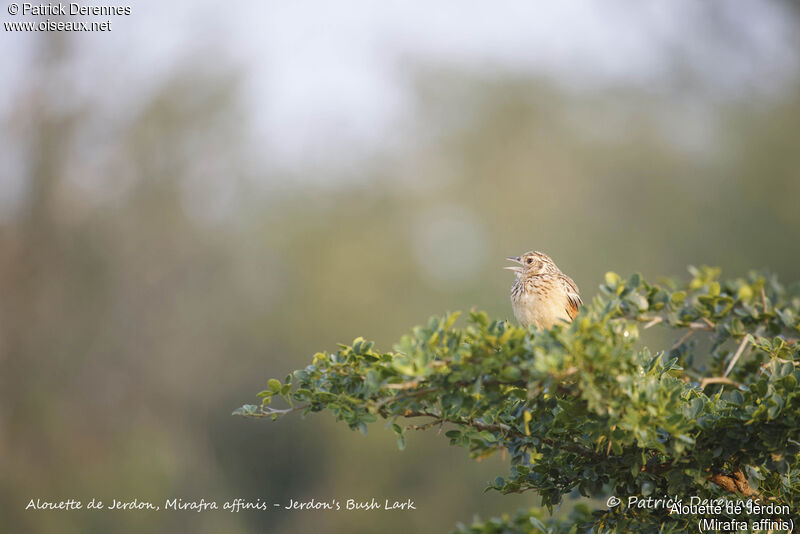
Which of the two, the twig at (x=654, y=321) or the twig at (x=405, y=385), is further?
the twig at (x=654, y=321)

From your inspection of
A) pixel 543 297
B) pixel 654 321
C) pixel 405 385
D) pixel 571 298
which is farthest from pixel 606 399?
pixel 571 298

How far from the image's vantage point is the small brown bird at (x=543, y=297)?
15.6 ft

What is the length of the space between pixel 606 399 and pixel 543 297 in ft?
8.17

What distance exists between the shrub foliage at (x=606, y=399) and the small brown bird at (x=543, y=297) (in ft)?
5.60

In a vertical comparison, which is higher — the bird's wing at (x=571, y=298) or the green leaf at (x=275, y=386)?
the bird's wing at (x=571, y=298)

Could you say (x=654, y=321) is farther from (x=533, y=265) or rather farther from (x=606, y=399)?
(x=533, y=265)

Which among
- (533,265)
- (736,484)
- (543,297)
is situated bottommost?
(736,484)

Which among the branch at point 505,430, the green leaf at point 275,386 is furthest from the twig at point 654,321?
the green leaf at point 275,386

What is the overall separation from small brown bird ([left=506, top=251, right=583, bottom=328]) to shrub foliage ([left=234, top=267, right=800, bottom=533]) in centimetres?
171

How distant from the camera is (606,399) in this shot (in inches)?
91.1

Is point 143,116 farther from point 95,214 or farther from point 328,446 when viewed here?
point 328,446

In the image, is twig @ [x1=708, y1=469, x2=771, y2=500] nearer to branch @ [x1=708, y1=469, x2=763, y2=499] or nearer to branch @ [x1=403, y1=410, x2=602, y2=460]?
branch @ [x1=708, y1=469, x2=763, y2=499]

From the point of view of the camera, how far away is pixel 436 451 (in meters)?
14.0

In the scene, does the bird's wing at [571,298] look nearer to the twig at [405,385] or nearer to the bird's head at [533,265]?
the bird's head at [533,265]
